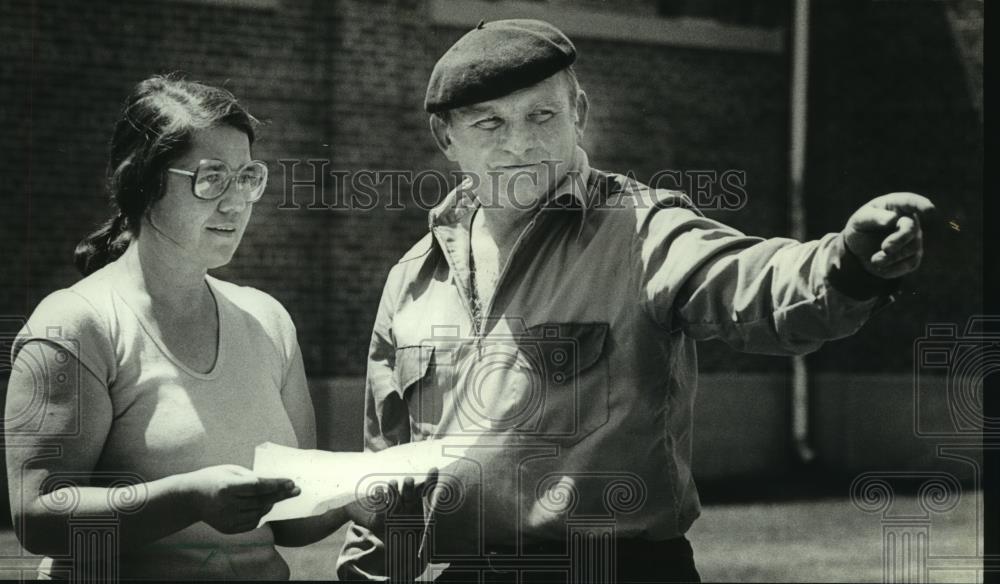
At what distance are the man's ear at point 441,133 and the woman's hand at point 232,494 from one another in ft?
2.21

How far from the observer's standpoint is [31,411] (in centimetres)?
191

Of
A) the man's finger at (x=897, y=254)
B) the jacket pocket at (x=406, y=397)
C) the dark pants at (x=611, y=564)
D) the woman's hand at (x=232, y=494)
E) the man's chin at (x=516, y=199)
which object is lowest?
the dark pants at (x=611, y=564)

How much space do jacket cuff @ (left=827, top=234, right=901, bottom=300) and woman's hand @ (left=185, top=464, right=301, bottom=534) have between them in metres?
1.03

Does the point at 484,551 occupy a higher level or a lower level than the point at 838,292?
lower

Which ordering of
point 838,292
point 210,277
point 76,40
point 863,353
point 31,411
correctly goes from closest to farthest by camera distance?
point 838,292 → point 31,411 → point 210,277 → point 76,40 → point 863,353

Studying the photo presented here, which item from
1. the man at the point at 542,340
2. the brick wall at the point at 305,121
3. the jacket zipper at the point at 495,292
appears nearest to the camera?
the man at the point at 542,340

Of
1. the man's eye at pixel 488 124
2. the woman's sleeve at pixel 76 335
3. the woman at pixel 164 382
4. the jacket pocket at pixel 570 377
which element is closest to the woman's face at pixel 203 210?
the woman at pixel 164 382

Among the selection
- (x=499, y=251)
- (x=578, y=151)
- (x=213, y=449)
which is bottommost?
(x=213, y=449)

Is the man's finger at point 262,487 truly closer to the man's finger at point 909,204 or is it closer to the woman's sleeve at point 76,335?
the woman's sleeve at point 76,335

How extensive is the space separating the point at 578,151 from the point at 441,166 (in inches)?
14.0

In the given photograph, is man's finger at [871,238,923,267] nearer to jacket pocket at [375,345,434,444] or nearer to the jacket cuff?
the jacket cuff

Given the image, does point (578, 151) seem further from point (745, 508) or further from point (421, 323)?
point (745, 508)

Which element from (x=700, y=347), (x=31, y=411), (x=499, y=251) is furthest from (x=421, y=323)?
(x=700, y=347)

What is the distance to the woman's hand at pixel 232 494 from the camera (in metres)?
1.95
